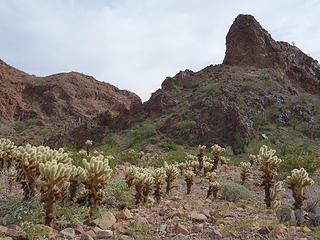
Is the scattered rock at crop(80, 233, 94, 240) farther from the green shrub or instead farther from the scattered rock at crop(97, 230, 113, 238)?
the green shrub

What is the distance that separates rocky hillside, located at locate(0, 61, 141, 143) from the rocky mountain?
1001cm

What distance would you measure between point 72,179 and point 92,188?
→ 0.64 metres

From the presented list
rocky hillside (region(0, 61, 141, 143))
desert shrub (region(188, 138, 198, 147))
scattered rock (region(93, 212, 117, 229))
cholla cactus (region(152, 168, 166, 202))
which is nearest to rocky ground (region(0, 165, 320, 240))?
scattered rock (region(93, 212, 117, 229))

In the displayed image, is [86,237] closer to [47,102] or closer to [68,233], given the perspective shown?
[68,233]

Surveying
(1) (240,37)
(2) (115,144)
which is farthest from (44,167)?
(1) (240,37)

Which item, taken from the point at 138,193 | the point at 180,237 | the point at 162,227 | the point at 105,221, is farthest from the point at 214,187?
the point at 105,221

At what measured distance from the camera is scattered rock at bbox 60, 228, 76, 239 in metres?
3.14

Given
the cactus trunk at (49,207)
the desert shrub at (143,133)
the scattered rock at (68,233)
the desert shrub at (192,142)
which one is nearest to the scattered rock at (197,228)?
the scattered rock at (68,233)

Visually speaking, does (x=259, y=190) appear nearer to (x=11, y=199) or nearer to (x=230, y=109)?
(x=11, y=199)

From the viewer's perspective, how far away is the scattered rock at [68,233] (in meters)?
3.14

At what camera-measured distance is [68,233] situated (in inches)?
126

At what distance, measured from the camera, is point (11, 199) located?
3951 millimetres

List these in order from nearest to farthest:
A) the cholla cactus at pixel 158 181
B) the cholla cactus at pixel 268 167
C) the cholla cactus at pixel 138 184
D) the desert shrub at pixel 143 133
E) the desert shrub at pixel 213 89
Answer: the cholla cactus at pixel 138 184 < the cholla cactus at pixel 158 181 < the cholla cactus at pixel 268 167 < the desert shrub at pixel 143 133 < the desert shrub at pixel 213 89

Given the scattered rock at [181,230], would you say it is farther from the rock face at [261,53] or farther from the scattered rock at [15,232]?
the rock face at [261,53]
